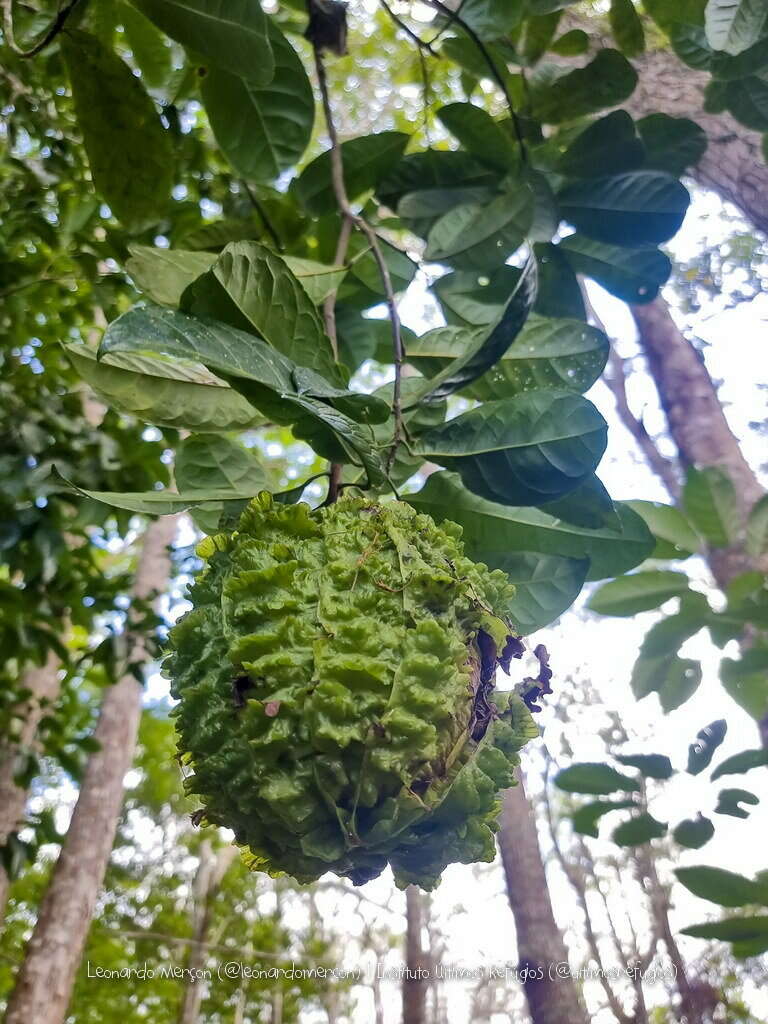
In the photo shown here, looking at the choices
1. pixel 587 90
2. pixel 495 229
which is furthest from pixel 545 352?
pixel 587 90

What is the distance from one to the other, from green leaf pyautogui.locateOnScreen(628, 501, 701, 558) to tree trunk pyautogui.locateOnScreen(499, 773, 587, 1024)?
164 centimetres

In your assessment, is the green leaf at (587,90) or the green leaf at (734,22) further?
the green leaf at (587,90)

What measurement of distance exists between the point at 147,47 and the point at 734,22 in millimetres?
1114

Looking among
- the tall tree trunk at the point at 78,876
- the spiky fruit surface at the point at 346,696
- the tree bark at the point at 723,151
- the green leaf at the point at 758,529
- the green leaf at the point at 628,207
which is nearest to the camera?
the spiky fruit surface at the point at 346,696

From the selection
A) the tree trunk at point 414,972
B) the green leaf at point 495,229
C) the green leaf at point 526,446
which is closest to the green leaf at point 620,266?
the green leaf at point 495,229

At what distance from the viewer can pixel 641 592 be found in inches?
60.7

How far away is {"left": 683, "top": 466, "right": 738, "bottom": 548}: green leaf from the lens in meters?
1.46

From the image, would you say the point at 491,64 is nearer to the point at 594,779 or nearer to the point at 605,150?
the point at 605,150

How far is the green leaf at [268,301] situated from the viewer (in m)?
0.83

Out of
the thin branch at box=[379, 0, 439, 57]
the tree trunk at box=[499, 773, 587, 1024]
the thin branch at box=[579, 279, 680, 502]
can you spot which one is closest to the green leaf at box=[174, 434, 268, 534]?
the thin branch at box=[379, 0, 439, 57]

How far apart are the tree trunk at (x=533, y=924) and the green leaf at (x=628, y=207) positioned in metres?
2.10

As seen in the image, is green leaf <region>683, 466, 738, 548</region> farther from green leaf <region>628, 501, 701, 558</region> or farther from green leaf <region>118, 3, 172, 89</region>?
green leaf <region>118, 3, 172, 89</region>

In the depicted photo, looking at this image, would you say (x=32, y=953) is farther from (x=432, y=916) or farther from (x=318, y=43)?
(x=318, y=43)

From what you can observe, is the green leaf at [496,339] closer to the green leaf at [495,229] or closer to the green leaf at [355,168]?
the green leaf at [495,229]
